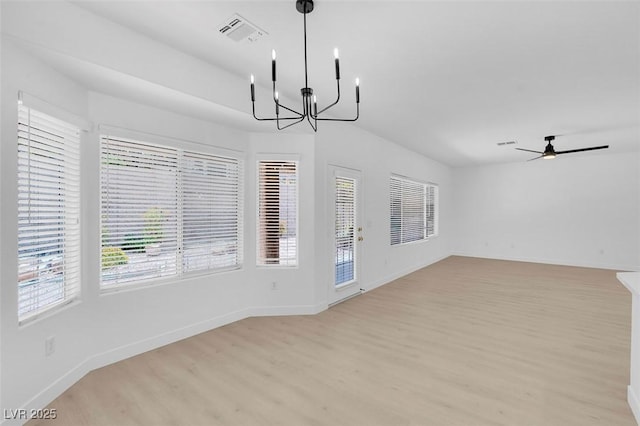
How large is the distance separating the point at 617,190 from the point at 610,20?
23.1ft

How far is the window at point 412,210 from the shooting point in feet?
20.4

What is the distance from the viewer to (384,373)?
2600 millimetres

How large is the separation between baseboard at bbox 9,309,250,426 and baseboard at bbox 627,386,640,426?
11.9 ft

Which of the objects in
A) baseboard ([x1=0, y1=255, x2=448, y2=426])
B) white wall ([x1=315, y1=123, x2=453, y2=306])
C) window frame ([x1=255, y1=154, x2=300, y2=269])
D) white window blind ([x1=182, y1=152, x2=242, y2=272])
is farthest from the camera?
white wall ([x1=315, y1=123, x2=453, y2=306])

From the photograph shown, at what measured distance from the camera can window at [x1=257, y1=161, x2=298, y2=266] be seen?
3980mm

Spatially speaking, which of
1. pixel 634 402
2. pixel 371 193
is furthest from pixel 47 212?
pixel 634 402

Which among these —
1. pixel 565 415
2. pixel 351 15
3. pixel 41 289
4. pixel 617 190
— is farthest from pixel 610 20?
pixel 617 190

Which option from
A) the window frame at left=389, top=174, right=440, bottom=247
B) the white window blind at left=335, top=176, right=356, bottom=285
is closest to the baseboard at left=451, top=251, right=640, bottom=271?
the window frame at left=389, top=174, right=440, bottom=247

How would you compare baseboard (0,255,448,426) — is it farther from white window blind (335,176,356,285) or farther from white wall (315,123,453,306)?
white window blind (335,176,356,285)

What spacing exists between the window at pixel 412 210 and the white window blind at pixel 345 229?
153cm

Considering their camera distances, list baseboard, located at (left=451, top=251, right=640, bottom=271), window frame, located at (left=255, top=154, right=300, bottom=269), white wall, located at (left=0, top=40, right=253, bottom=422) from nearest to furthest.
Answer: white wall, located at (left=0, top=40, right=253, bottom=422), window frame, located at (left=255, top=154, right=300, bottom=269), baseboard, located at (left=451, top=251, right=640, bottom=271)

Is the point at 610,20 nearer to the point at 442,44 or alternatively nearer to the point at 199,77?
the point at 442,44

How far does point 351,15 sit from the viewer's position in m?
2.13

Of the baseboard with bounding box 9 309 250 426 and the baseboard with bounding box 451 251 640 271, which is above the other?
the baseboard with bounding box 451 251 640 271
